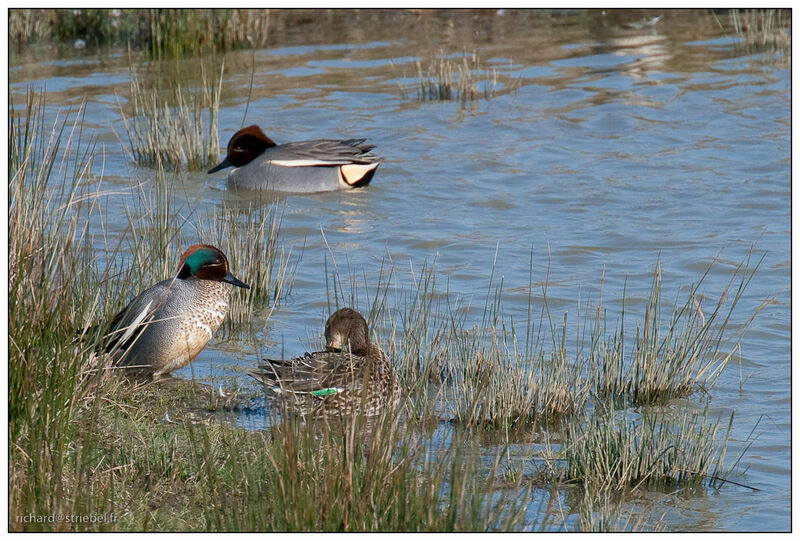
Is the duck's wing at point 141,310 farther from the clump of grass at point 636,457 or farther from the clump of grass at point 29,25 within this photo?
the clump of grass at point 29,25

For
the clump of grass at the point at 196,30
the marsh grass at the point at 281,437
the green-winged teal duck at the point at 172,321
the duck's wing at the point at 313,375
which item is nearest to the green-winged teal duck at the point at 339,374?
the duck's wing at the point at 313,375

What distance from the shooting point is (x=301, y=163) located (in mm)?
10172

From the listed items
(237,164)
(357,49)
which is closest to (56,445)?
(237,164)

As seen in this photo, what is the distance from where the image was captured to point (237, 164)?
405 inches

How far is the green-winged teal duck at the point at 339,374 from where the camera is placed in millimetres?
4879

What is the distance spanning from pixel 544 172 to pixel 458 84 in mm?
3169

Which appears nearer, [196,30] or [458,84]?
[458,84]

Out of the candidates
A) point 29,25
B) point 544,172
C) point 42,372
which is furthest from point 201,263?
point 29,25

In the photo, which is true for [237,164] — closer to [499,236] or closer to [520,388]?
[499,236]

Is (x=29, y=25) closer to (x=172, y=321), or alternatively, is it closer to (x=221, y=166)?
(x=221, y=166)

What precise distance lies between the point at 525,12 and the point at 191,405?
13898 millimetres

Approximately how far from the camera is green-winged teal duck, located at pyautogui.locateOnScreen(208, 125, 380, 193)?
33.1 feet

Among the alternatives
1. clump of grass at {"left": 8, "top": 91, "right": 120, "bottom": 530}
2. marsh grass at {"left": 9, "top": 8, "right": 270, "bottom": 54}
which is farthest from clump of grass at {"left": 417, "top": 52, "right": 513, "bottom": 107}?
clump of grass at {"left": 8, "top": 91, "right": 120, "bottom": 530}

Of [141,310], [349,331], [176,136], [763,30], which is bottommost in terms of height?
[349,331]
